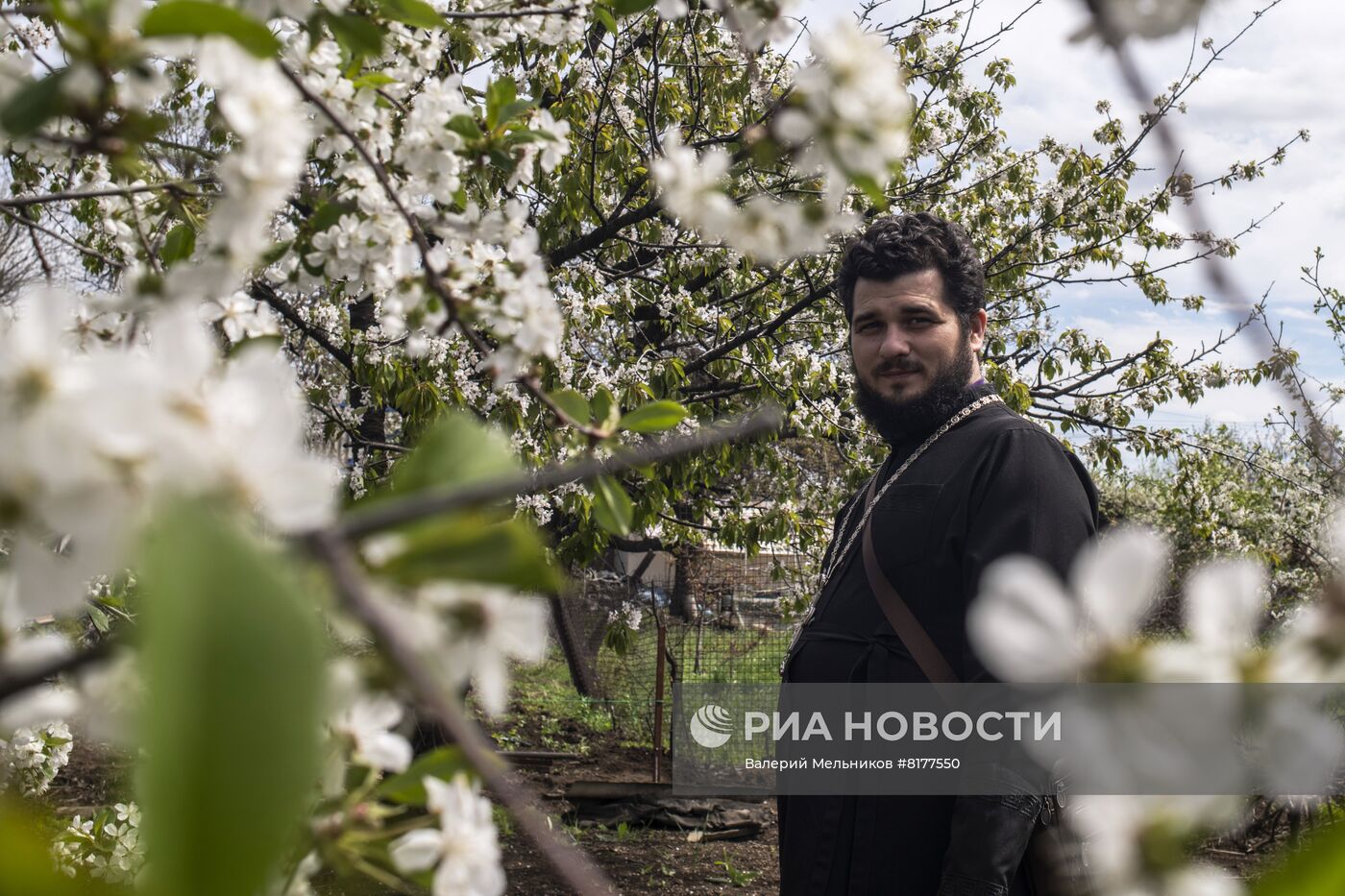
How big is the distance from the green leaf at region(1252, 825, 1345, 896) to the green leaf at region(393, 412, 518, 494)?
1.00 feet

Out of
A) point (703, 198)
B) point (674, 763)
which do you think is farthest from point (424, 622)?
point (674, 763)

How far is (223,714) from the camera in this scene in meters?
0.26

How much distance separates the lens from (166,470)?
13.5 inches

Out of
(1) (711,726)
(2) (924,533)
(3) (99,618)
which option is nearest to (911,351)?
(2) (924,533)

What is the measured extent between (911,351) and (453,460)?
2245 mm

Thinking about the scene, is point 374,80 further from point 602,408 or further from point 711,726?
point 711,726

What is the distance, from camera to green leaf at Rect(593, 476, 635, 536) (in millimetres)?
874

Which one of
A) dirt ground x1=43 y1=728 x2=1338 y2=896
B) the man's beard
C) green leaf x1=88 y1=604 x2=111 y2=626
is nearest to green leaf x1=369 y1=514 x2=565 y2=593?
green leaf x1=88 y1=604 x2=111 y2=626

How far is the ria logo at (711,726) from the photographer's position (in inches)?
267

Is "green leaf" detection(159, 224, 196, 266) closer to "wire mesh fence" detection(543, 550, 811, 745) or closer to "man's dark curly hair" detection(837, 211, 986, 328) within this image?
"man's dark curly hair" detection(837, 211, 986, 328)

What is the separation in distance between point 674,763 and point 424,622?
6506 mm

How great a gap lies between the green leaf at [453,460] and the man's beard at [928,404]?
2188 mm

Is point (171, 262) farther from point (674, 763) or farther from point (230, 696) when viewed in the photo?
point (674, 763)

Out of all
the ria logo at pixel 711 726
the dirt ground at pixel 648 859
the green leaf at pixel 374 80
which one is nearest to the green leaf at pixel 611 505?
the green leaf at pixel 374 80
